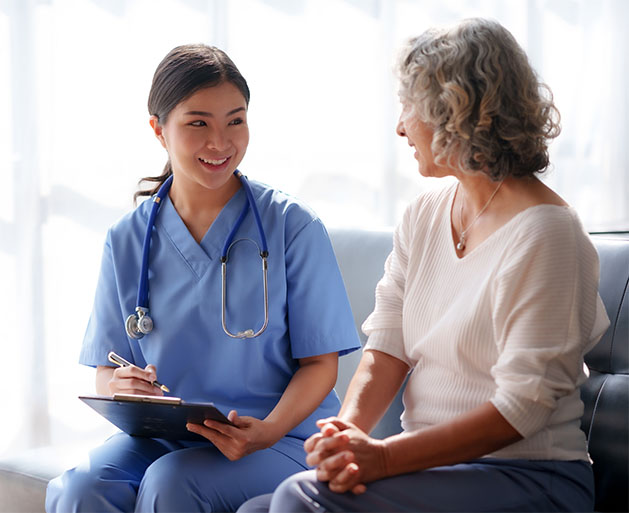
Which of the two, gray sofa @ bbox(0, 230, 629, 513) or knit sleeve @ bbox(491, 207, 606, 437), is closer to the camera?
knit sleeve @ bbox(491, 207, 606, 437)

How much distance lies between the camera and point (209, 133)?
5.34ft

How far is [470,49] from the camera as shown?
4.27ft

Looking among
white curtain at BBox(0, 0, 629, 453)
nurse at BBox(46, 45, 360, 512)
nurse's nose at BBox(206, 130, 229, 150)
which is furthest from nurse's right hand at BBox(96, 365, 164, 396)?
white curtain at BBox(0, 0, 629, 453)

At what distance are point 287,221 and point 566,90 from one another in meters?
0.90

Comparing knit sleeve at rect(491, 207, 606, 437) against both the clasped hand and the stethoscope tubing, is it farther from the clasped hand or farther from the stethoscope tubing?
the stethoscope tubing

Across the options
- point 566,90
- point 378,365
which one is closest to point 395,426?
point 378,365

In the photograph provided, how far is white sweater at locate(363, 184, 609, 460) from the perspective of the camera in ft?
3.98

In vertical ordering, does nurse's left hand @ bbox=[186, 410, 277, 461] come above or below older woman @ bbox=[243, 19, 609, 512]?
below

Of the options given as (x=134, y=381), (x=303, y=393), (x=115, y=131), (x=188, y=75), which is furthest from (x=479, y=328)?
(x=115, y=131)

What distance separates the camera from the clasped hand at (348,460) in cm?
120

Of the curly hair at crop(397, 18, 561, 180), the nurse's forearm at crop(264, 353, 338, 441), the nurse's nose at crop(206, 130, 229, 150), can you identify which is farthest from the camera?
the nurse's nose at crop(206, 130, 229, 150)

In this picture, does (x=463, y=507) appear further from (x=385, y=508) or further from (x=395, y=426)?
(x=395, y=426)

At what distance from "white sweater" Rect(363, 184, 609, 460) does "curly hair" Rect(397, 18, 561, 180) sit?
11 cm

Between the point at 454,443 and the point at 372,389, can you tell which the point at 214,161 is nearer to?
the point at 372,389
